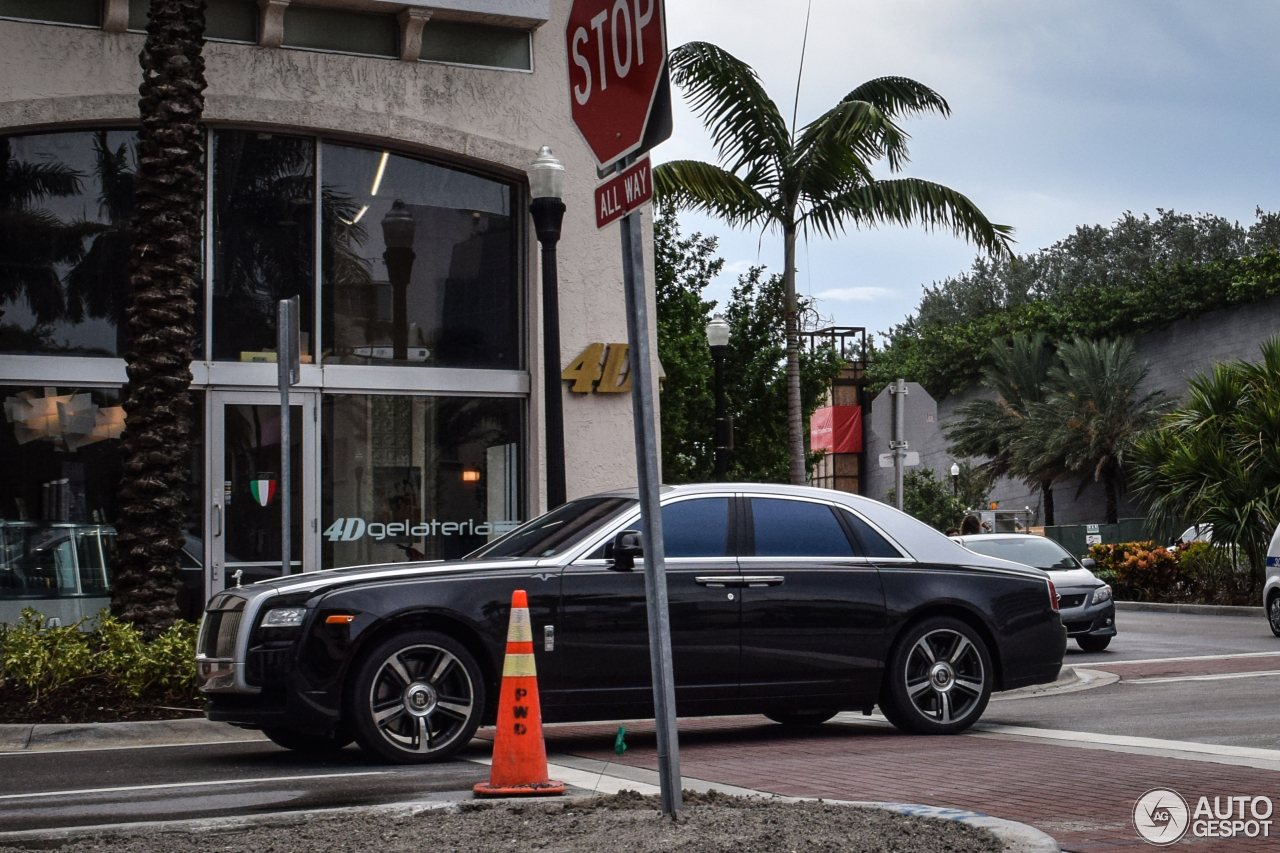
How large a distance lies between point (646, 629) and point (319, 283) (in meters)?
7.84

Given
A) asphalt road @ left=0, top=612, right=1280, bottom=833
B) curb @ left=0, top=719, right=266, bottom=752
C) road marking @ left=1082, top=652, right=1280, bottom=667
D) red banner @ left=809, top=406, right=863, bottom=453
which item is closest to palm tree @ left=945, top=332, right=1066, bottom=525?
red banner @ left=809, top=406, right=863, bottom=453

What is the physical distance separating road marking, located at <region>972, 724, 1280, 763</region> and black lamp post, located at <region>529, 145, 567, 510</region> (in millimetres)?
4296

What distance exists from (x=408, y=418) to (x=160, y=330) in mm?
4545

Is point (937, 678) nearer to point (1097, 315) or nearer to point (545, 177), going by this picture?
point (545, 177)

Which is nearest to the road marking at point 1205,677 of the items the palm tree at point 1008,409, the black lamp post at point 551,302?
the black lamp post at point 551,302

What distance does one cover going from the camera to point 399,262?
15.7 m

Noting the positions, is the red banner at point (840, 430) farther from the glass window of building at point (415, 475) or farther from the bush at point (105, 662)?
the bush at point (105, 662)

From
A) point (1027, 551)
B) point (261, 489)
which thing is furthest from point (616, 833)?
point (1027, 551)

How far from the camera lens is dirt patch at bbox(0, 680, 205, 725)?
9.71m

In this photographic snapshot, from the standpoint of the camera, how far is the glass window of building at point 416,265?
15.5 metres

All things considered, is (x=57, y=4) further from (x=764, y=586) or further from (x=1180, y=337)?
(x=1180, y=337)

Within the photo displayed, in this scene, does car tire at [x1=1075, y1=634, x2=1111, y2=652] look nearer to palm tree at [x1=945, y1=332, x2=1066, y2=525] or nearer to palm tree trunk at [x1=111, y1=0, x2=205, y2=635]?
palm tree trunk at [x1=111, y1=0, x2=205, y2=635]

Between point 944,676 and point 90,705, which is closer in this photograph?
point 944,676

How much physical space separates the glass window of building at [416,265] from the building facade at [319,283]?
0.08 ft
